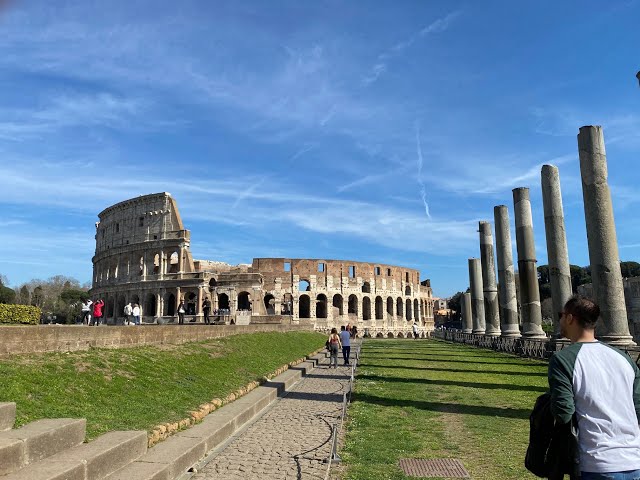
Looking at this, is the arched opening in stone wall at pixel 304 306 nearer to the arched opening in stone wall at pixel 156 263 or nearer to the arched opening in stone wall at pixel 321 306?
the arched opening in stone wall at pixel 321 306

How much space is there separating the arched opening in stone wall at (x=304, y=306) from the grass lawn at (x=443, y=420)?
4006 centimetres

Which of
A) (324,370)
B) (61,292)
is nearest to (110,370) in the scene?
(324,370)

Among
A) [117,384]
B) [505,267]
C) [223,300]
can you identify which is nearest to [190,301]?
[223,300]

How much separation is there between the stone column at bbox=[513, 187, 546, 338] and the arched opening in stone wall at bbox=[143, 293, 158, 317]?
3671cm

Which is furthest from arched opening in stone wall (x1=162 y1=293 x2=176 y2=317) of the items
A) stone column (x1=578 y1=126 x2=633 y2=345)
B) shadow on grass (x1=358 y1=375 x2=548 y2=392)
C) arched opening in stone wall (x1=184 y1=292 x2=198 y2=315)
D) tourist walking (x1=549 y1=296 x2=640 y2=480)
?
tourist walking (x1=549 y1=296 x2=640 y2=480)

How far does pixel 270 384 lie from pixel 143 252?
41.7 meters

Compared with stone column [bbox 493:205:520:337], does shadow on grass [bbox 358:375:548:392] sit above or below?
below

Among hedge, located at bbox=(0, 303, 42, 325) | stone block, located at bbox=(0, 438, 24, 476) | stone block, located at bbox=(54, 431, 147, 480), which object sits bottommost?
stone block, located at bbox=(54, 431, 147, 480)

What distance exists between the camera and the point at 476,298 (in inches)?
1126

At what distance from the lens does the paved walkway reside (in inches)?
193

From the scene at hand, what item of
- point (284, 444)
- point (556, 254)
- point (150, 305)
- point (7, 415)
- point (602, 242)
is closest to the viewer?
point (7, 415)

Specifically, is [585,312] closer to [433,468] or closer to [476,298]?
[433,468]

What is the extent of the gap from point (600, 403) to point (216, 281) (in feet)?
143

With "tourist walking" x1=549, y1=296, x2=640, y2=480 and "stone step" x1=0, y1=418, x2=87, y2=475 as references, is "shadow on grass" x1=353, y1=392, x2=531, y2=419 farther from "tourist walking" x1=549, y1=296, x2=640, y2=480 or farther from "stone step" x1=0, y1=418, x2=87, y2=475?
"tourist walking" x1=549, y1=296, x2=640, y2=480
